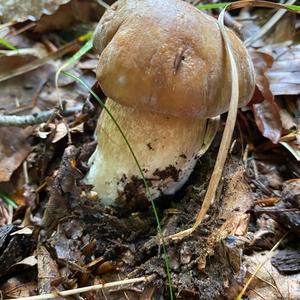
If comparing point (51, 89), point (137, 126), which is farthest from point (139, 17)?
point (51, 89)

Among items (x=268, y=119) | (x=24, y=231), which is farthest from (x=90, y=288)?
(x=268, y=119)

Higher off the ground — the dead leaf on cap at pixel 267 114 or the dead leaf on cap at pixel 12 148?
the dead leaf on cap at pixel 267 114

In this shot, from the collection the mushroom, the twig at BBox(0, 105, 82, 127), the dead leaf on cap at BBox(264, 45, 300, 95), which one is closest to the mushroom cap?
the mushroom

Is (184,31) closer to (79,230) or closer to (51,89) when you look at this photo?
(79,230)

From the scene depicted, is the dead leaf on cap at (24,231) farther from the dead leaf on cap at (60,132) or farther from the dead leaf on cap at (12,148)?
the dead leaf on cap at (60,132)

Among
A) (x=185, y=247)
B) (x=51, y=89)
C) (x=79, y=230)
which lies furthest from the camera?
(x=51, y=89)

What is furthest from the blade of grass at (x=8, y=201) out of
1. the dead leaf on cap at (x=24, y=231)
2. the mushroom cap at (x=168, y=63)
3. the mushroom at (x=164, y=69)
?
the mushroom cap at (x=168, y=63)
